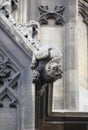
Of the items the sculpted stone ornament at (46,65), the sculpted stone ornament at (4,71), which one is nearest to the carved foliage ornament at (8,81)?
the sculpted stone ornament at (4,71)

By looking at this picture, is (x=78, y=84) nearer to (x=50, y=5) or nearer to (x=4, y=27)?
(x=50, y=5)

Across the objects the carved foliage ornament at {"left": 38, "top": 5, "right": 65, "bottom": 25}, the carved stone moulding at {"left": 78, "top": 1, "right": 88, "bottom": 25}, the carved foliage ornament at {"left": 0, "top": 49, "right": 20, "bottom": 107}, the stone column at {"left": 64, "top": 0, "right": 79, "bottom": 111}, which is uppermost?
the carved stone moulding at {"left": 78, "top": 1, "right": 88, "bottom": 25}

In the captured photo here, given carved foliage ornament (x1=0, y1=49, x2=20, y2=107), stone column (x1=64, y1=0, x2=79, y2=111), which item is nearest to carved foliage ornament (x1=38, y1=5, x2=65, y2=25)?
stone column (x1=64, y1=0, x2=79, y2=111)

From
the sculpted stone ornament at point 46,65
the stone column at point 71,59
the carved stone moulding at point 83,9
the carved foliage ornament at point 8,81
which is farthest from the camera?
the carved stone moulding at point 83,9

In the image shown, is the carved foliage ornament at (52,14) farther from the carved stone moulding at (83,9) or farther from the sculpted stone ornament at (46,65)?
the sculpted stone ornament at (46,65)

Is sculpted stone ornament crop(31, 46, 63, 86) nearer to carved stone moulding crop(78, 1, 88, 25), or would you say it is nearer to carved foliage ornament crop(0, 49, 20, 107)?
carved foliage ornament crop(0, 49, 20, 107)

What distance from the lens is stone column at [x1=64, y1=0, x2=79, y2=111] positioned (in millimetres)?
8852

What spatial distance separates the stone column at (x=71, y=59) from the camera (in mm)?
8852

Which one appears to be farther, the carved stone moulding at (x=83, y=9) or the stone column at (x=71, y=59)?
the carved stone moulding at (x=83, y=9)

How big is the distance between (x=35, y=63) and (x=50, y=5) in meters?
3.17

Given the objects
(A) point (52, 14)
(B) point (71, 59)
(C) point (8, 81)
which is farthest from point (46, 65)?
(A) point (52, 14)

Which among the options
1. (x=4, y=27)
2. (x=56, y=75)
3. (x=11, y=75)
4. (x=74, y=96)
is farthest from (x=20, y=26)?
(x=74, y=96)

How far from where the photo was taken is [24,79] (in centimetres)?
673

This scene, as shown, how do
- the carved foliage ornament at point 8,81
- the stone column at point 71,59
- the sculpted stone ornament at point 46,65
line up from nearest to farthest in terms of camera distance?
1. the sculpted stone ornament at point 46,65
2. the carved foliage ornament at point 8,81
3. the stone column at point 71,59
